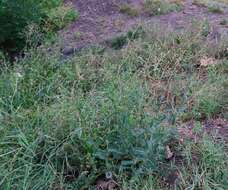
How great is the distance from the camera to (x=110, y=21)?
632cm

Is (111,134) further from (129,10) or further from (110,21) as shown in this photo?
(129,10)

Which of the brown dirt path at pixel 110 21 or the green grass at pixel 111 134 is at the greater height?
the green grass at pixel 111 134

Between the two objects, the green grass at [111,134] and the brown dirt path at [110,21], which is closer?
the green grass at [111,134]

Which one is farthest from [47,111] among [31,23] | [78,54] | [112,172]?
[31,23]

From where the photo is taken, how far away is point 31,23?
5340mm

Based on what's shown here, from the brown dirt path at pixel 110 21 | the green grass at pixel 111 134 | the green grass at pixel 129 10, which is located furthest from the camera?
the green grass at pixel 129 10

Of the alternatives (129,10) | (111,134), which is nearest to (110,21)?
(129,10)

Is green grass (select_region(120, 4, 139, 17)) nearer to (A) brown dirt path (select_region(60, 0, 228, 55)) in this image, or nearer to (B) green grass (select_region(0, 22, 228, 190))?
(A) brown dirt path (select_region(60, 0, 228, 55))

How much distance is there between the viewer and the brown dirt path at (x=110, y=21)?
573 centimetres

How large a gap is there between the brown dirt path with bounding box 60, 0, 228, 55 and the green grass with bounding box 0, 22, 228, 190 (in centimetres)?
163

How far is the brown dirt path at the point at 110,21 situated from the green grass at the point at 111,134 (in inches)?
64.0

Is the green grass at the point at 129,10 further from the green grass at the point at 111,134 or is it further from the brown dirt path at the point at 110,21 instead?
the green grass at the point at 111,134

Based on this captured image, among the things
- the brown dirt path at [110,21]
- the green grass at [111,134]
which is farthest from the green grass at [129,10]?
the green grass at [111,134]

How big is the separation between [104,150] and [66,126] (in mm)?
390
